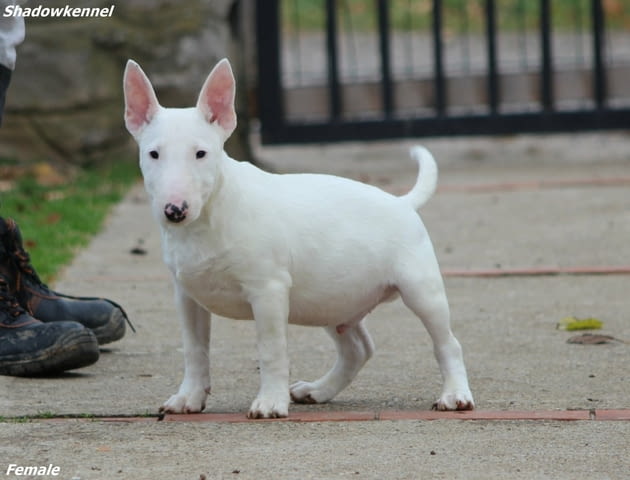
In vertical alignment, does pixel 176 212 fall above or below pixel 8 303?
above

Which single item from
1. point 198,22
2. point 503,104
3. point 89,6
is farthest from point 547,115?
point 89,6

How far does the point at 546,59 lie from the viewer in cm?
976

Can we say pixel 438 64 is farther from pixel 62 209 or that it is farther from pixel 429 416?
pixel 429 416

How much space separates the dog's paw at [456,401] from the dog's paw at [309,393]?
40cm

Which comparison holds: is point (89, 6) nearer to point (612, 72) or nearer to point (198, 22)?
point (198, 22)

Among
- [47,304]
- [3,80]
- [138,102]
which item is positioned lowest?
[47,304]

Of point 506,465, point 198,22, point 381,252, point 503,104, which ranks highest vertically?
point 198,22

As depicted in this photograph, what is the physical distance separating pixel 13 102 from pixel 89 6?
2.94ft

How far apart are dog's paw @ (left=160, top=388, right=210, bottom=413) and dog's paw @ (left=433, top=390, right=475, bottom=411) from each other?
707 mm

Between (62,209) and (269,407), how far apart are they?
430 centimetres

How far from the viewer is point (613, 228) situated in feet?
23.2

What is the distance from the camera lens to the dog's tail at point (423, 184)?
411 cm

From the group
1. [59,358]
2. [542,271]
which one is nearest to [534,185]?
[542,271]

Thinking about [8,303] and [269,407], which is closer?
[269,407]
